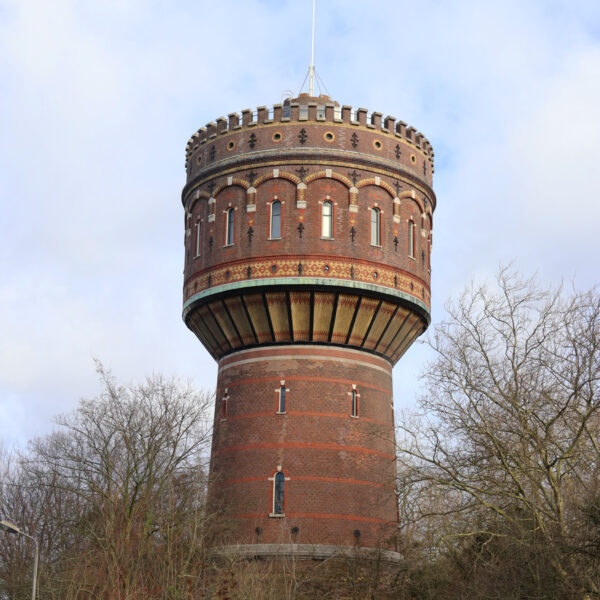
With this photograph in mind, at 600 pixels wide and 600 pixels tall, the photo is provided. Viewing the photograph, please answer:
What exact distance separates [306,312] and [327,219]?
10.4 feet

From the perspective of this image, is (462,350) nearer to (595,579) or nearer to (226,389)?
(595,579)

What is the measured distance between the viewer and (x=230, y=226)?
31688 millimetres

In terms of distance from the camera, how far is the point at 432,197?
1345 inches

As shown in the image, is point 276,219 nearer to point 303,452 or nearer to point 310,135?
point 310,135

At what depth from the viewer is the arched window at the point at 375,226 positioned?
31.2 metres

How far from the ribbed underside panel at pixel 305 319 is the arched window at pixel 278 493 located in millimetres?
4321

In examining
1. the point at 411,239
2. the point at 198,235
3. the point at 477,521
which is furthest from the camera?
the point at 198,235

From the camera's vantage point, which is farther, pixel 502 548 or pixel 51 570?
pixel 51 570

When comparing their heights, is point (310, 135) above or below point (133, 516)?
above

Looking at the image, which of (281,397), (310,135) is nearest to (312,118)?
(310,135)

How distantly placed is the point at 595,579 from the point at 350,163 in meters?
16.3

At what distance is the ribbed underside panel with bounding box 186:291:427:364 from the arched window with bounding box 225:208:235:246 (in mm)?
2054

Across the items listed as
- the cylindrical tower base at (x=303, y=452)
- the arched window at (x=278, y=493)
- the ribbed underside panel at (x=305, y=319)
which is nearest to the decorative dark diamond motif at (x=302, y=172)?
the ribbed underside panel at (x=305, y=319)

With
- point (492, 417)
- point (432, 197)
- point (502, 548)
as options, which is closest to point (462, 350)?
point (492, 417)
